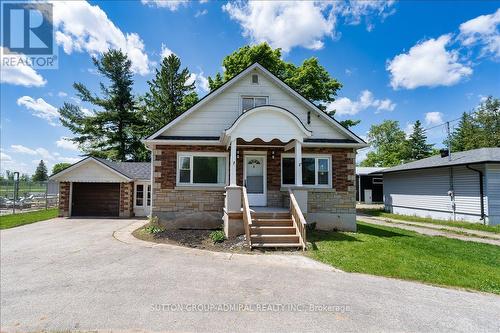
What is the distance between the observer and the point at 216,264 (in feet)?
22.4

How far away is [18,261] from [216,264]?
17.6ft

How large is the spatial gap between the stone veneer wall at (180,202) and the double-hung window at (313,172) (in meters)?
2.94

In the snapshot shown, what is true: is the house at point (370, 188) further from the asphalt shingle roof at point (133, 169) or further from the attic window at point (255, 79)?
the asphalt shingle roof at point (133, 169)

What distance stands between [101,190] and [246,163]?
1112 cm

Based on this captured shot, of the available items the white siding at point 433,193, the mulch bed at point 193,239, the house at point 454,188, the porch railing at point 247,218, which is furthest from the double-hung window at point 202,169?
the white siding at point 433,193

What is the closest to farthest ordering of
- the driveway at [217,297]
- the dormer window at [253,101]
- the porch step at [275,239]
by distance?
the driveway at [217,297] → the porch step at [275,239] → the dormer window at [253,101]

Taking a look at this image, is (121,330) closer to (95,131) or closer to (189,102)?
(189,102)

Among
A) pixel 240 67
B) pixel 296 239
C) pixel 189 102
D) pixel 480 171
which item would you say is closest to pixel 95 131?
pixel 189 102

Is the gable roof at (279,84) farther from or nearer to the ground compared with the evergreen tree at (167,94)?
nearer to the ground

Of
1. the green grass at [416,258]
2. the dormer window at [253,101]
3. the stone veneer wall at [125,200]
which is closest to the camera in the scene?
the green grass at [416,258]

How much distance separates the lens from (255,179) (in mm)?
12156

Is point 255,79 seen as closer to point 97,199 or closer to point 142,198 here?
point 142,198

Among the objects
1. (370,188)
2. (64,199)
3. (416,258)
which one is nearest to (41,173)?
(64,199)

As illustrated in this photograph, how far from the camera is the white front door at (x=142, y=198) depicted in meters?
18.1
